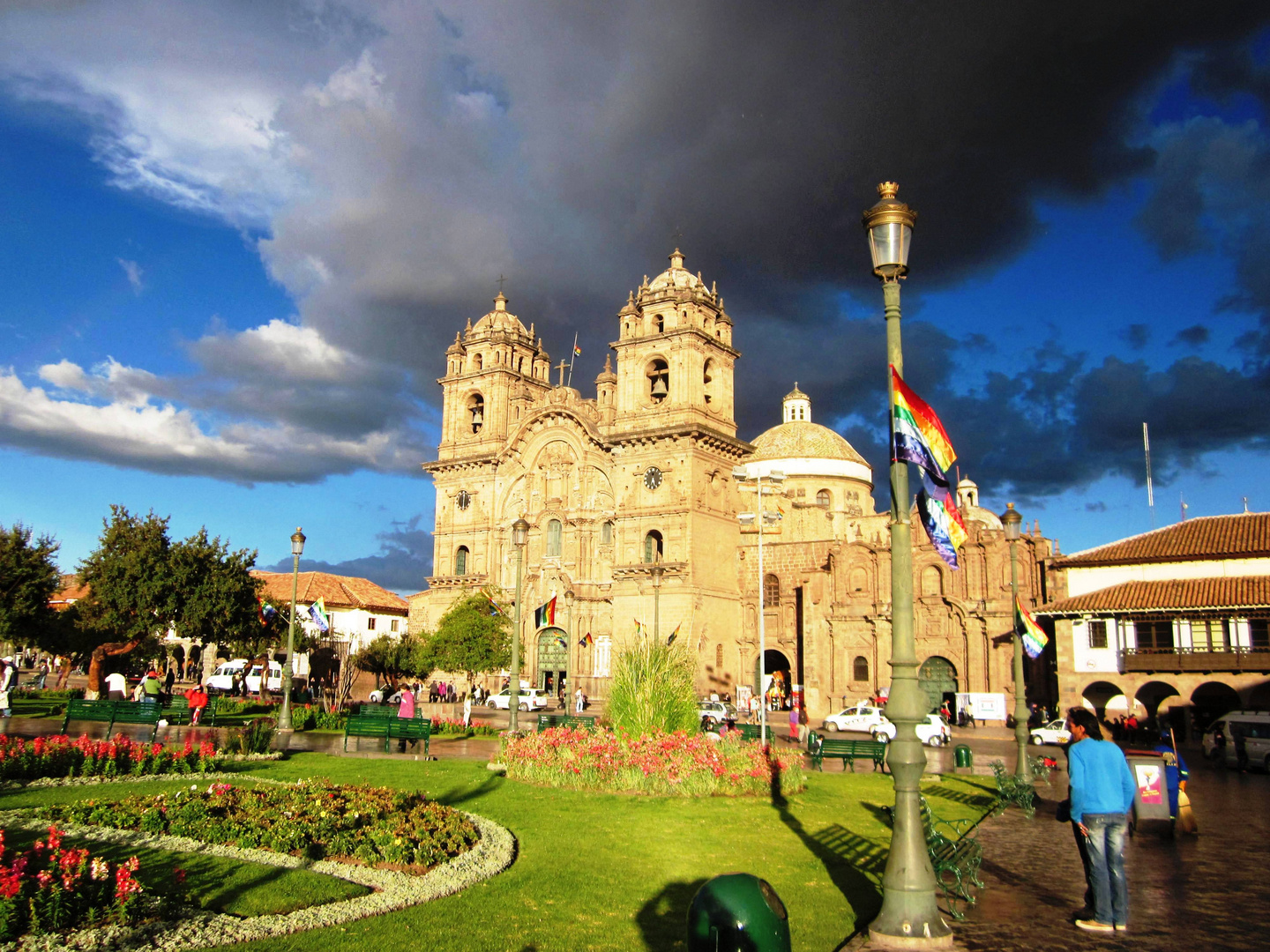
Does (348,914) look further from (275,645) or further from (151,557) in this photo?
(275,645)

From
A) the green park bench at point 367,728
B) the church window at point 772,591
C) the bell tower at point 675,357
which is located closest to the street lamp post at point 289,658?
the green park bench at point 367,728

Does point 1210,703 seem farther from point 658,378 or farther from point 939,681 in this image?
point 658,378

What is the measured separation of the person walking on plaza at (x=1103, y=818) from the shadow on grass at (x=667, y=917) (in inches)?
140

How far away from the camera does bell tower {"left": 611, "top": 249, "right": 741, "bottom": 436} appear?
49.1 meters

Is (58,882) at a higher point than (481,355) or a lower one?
lower

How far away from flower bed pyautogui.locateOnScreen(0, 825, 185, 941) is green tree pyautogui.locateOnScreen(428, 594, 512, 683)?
3694cm

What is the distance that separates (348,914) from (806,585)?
42.5m

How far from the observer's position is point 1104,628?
39906 mm

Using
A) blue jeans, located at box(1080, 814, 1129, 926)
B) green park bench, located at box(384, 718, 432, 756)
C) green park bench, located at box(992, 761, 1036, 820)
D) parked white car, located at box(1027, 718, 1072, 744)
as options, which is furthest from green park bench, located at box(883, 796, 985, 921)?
parked white car, located at box(1027, 718, 1072, 744)

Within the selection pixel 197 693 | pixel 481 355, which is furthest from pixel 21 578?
pixel 481 355

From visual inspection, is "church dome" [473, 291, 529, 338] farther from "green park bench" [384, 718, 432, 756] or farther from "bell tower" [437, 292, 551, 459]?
"green park bench" [384, 718, 432, 756]

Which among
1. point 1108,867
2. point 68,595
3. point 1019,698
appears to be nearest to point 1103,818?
point 1108,867

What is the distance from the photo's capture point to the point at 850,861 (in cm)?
1152

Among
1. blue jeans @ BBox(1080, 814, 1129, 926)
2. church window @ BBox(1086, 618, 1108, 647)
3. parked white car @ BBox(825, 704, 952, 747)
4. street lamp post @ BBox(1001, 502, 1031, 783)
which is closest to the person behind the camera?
blue jeans @ BBox(1080, 814, 1129, 926)
